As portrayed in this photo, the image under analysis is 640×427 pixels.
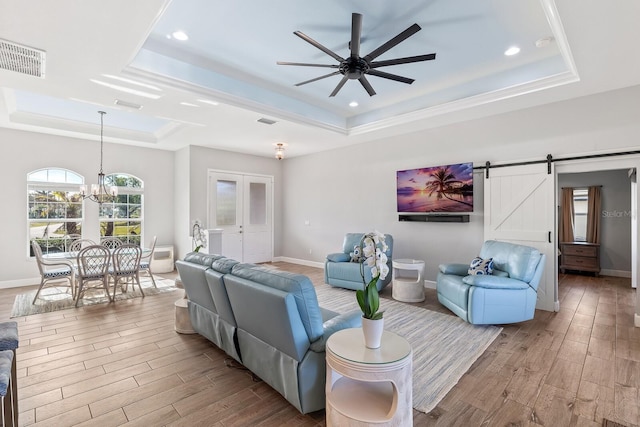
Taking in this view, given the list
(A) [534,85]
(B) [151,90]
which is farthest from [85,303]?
(A) [534,85]

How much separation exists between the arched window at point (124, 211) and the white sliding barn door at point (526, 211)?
7.24m

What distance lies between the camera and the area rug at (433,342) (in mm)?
2553

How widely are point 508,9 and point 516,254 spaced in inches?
113

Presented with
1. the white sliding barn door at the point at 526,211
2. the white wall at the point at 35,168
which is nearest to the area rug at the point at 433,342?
the white sliding barn door at the point at 526,211

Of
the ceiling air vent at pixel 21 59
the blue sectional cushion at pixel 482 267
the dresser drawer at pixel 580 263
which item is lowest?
the dresser drawer at pixel 580 263

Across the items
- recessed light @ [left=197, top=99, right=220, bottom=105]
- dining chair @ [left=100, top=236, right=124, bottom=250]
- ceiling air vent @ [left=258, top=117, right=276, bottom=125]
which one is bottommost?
dining chair @ [left=100, top=236, right=124, bottom=250]

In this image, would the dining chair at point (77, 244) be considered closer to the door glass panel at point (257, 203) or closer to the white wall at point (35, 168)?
the white wall at point (35, 168)

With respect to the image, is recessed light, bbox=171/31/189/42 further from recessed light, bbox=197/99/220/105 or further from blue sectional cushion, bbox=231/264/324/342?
blue sectional cushion, bbox=231/264/324/342

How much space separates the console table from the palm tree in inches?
151

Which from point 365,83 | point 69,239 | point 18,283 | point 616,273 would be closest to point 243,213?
point 69,239

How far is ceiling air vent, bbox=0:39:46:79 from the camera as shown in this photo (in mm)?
2797

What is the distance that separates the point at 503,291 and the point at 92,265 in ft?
19.1

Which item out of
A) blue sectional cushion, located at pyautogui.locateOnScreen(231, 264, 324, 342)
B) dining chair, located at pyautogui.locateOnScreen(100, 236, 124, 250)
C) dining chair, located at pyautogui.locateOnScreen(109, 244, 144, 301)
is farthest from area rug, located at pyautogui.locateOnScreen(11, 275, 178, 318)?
blue sectional cushion, located at pyautogui.locateOnScreen(231, 264, 324, 342)

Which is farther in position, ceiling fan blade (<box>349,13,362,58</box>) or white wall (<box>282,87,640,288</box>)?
white wall (<box>282,87,640,288</box>)
